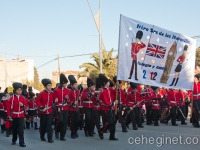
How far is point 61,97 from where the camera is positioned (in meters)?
12.0

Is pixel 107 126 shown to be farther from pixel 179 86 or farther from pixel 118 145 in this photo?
pixel 179 86

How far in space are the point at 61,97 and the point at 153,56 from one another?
3551 millimetres

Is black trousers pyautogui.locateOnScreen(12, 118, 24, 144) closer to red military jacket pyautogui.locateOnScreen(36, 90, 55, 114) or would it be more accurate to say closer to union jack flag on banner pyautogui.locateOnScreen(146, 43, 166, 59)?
red military jacket pyautogui.locateOnScreen(36, 90, 55, 114)

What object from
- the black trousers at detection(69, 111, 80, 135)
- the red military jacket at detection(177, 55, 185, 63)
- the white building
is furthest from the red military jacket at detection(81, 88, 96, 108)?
the white building

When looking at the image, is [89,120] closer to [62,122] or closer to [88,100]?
[88,100]

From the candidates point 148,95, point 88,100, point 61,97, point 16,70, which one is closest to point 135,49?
point 88,100

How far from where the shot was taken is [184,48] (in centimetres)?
1102

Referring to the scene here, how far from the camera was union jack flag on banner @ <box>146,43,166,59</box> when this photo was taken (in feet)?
34.4

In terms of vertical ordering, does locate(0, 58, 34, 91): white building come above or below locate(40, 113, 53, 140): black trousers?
above

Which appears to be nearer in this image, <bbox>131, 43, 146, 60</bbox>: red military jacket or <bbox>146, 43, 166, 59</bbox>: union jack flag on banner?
<bbox>131, 43, 146, 60</bbox>: red military jacket

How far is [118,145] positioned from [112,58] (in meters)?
20.6

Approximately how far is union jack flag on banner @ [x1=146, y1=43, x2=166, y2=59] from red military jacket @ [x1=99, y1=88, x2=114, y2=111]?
1.88 m

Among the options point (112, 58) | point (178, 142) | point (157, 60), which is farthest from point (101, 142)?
point (112, 58)

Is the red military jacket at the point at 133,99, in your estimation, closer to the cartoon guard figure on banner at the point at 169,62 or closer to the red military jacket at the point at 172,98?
the red military jacket at the point at 172,98
